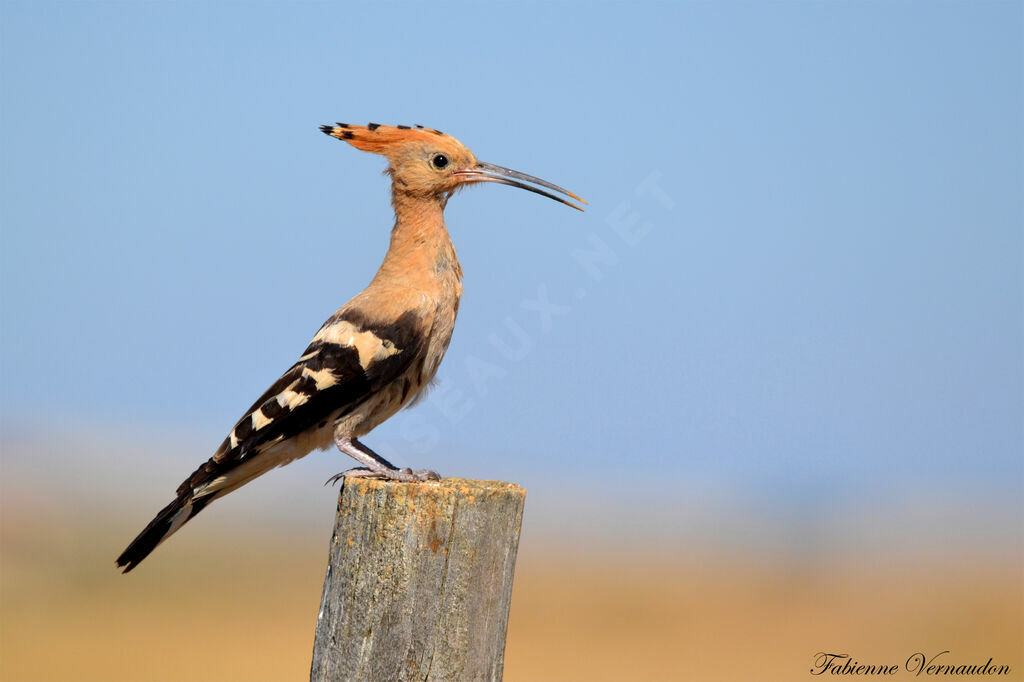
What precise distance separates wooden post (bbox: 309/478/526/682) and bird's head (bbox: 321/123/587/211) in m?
2.07

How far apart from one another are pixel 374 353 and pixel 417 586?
1455mm

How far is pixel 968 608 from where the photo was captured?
13641 millimetres

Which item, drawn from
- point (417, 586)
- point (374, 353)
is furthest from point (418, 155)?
point (417, 586)

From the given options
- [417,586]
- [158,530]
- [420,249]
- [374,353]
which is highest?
[420,249]

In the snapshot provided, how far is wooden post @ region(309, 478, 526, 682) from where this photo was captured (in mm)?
2902

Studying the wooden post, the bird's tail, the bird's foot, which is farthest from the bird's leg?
the bird's tail

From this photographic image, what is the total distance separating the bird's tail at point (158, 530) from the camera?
393cm

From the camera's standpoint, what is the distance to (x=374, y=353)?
4230 mm

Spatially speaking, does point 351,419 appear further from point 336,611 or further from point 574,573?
point 574,573

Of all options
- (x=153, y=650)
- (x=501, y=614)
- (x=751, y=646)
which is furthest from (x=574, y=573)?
(x=501, y=614)

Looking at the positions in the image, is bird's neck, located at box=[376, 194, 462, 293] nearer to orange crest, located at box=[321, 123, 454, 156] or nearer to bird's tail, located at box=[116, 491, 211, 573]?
orange crest, located at box=[321, 123, 454, 156]

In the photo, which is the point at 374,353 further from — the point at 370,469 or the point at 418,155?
the point at 418,155

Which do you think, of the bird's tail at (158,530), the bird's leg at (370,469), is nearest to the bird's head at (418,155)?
the bird's leg at (370,469)

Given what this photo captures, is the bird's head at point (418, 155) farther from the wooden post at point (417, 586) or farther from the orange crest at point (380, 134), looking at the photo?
the wooden post at point (417, 586)
